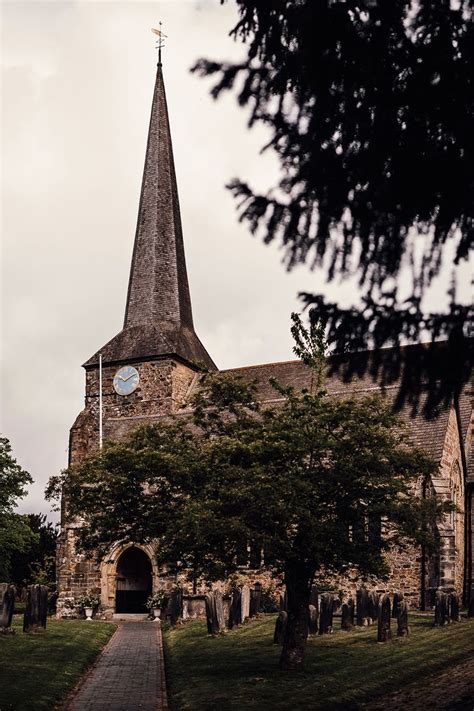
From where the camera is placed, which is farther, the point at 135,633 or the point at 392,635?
the point at 135,633

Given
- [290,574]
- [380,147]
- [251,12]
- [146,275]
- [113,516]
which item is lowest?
[290,574]

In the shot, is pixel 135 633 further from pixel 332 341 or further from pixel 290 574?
pixel 332 341

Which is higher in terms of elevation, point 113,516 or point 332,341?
point 332,341

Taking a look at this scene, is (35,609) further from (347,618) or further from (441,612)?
(441,612)

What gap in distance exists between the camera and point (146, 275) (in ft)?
152

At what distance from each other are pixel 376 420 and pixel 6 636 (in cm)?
1182

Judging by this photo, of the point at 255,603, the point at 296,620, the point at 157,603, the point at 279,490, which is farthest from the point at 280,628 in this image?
the point at 157,603

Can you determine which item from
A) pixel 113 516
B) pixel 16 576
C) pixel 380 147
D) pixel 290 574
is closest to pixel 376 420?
pixel 290 574

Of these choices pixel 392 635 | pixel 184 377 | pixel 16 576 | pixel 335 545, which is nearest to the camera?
pixel 335 545

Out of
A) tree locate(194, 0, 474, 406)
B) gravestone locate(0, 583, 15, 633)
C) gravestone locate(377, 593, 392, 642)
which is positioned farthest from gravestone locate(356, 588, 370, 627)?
tree locate(194, 0, 474, 406)

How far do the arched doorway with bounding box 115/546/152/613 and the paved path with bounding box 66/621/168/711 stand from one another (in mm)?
12551

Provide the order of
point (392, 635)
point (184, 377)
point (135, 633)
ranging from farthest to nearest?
1. point (184, 377)
2. point (135, 633)
3. point (392, 635)

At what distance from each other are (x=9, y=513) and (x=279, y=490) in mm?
30306

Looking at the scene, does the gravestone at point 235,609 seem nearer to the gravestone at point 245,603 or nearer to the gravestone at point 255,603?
the gravestone at point 245,603
